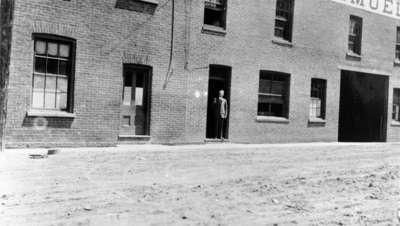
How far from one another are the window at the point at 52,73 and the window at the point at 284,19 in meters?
8.94

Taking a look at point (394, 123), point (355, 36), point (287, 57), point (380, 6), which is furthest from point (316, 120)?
point (380, 6)

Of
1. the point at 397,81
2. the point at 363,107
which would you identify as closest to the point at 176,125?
the point at 363,107

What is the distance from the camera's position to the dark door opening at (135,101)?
47.8ft

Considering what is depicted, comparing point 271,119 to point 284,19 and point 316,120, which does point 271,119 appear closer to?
point 316,120

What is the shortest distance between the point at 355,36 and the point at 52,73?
47.9ft

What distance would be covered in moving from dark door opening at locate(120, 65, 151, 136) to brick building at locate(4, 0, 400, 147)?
0.11 feet


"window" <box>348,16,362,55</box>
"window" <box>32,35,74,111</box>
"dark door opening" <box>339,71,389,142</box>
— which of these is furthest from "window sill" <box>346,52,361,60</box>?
"window" <box>32,35,74,111</box>

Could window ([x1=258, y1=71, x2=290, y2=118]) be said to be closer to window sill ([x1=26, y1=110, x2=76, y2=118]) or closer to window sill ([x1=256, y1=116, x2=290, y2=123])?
window sill ([x1=256, y1=116, x2=290, y2=123])

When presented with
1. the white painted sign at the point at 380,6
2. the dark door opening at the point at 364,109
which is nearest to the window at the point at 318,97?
the dark door opening at the point at 364,109

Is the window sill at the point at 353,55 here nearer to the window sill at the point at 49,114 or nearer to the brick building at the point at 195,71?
the brick building at the point at 195,71

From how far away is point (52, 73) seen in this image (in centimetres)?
1303

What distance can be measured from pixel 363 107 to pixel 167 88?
12747mm

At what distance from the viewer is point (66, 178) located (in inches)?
359

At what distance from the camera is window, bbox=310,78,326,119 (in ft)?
66.4
